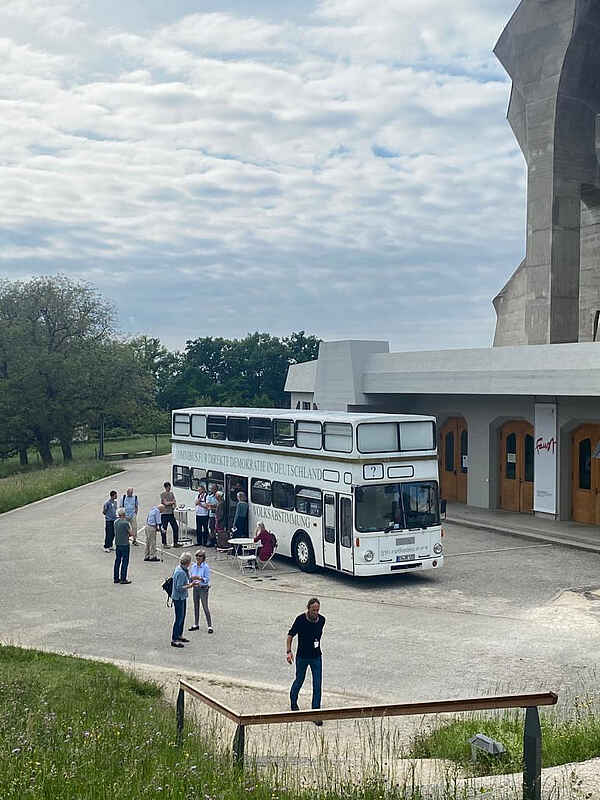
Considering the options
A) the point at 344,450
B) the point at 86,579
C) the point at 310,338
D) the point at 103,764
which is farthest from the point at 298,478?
the point at 310,338

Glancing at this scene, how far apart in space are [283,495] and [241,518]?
1.92 metres

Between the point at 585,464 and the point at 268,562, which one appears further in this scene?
the point at 585,464

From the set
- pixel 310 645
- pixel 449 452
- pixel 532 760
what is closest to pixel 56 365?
pixel 449 452

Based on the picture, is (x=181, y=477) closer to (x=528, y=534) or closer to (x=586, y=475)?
(x=528, y=534)

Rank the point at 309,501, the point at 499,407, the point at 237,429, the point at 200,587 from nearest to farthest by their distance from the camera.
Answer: the point at 200,587 < the point at 309,501 < the point at 237,429 < the point at 499,407

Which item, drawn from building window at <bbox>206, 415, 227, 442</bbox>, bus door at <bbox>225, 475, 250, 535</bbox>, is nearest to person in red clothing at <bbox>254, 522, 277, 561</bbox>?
bus door at <bbox>225, 475, 250, 535</bbox>

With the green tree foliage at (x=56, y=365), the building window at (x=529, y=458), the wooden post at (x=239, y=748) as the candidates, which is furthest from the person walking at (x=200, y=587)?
the green tree foliage at (x=56, y=365)

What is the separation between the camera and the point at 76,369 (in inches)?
2276

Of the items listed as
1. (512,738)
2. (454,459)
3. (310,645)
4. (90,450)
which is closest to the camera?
(512,738)

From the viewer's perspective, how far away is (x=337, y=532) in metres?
19.6

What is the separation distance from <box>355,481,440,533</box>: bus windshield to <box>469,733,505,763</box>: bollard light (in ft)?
33.7

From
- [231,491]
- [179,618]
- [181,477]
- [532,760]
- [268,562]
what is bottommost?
[268,562]

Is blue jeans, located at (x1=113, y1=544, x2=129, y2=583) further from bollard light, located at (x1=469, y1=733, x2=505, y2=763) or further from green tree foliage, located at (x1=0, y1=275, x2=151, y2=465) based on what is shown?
green tree foliage, located at (x1=0, y1=275, x2=151, y2=465)

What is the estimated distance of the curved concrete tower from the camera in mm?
32844
